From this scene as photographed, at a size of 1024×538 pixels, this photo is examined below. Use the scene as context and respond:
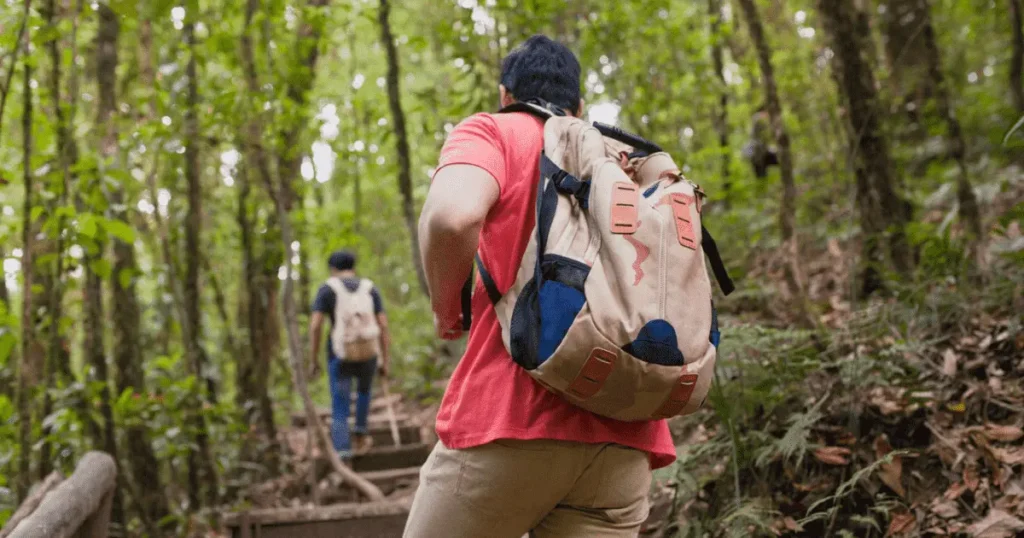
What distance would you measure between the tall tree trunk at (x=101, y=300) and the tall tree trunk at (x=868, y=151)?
16.0 feet

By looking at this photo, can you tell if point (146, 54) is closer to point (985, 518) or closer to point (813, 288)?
point (813, 288)

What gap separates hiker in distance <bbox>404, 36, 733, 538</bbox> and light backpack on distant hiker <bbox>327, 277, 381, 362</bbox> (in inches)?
245

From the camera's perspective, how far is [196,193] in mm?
8320

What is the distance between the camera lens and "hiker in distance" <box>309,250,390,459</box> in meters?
8.36

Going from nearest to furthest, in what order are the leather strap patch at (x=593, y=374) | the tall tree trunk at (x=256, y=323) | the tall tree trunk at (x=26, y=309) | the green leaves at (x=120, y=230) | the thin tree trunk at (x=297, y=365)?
1. the leather strap patch at (x=593, y=374)
2. the green leaves at (x=120, y=230)
3. the tall tree trunk at (x=26, y=309)
4. the thin tree trunk at (x=297, y=365)
5. the tall tree trunk at (x=256, y=323)

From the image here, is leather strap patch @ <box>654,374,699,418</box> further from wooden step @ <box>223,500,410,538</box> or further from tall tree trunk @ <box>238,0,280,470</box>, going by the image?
tall tree trunk @ <box>238,0,280,470</box>

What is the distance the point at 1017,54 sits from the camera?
646cm

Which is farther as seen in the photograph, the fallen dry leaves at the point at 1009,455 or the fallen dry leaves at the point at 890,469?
the fallen dry leaves at the point at 890,469

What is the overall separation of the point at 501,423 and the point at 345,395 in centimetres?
667

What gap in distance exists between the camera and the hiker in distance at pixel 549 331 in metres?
1.97

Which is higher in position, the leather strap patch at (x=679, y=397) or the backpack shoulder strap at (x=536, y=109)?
the backpack shoulder strap at (x=536, y=109)

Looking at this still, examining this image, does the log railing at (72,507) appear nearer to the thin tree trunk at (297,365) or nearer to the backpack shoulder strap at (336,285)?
the thin tree trunk at (297,365)

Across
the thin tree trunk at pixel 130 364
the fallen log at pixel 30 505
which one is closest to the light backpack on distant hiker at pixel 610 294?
the fallen log at pixel 30 505

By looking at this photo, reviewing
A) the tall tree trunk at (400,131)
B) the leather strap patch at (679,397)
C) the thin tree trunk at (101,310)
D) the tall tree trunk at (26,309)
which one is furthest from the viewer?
the tall tree trunk at (400,131)
